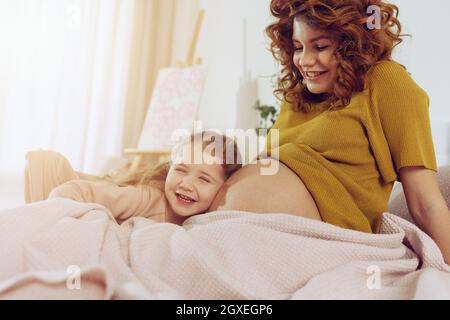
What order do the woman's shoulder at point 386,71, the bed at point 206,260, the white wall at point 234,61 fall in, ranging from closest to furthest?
the bed at point 206,260 < the woman's shoulder at point 386,71 < the white wall at point 234,61

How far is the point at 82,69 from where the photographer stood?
3514 millimetres

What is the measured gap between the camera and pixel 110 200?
115cm

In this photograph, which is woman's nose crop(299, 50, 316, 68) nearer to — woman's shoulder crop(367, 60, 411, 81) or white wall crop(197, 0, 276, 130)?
woman's shoulder crop(367, 60, 411, 81)

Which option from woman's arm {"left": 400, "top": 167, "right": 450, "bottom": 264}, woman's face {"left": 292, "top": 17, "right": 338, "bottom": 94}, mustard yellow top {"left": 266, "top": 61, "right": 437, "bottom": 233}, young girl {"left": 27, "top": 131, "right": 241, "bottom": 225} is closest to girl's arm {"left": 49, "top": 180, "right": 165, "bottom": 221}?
young girl {"left": 27, "top": 131, "right": 241, "bottom": 225}

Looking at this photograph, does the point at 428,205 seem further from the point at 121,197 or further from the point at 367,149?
the point at 121,197

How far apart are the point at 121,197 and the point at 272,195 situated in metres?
0.39

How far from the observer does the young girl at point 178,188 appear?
113cm

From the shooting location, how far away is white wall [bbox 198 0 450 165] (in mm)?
1645

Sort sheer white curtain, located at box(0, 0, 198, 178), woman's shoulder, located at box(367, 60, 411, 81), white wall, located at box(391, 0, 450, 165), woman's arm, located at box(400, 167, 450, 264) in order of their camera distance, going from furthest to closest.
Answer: sheer white curtain, located at box(0, 0, 198, 178) < white wall, located at box(391, 0, 450, 165) < woman's shoulder, located at box(367, 60, 411, 81) < woman's arm, located at box(400, 167, 450, 264)

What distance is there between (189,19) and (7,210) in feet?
10.8

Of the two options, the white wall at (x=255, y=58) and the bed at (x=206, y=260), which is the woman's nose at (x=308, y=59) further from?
the white wall at (x=255, y=58)

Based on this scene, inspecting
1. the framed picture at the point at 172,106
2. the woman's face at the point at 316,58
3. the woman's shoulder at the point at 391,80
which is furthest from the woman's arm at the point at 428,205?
the framed picture at the point at 172,106
